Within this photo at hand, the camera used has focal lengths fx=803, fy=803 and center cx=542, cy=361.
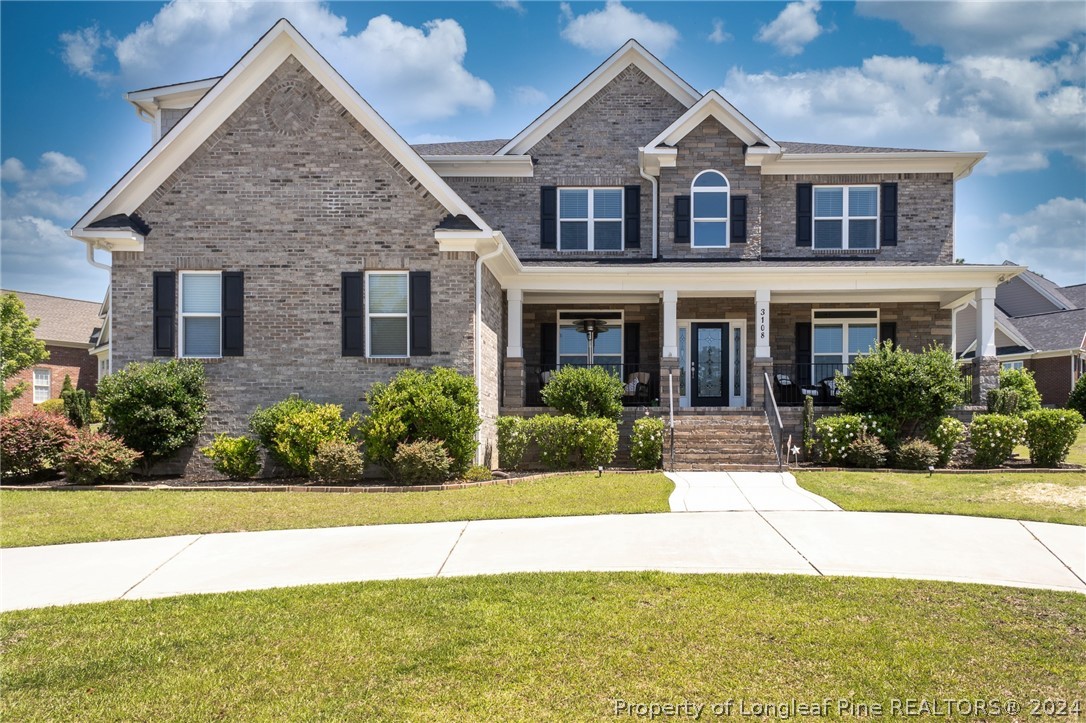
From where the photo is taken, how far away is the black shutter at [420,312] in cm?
1474

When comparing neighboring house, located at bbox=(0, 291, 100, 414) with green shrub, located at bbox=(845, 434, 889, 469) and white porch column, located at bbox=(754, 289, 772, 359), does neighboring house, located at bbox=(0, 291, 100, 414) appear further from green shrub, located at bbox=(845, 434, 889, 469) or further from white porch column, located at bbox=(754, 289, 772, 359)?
green shrub, located at bbox=(845, 434, 889, 469)

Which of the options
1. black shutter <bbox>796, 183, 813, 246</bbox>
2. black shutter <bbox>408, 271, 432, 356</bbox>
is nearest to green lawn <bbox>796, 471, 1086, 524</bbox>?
black shutter <bbox>408, 271, 432, 356</bbox>

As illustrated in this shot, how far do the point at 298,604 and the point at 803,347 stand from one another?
16542 mm

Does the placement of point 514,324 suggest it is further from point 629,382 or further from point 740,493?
point 740,493

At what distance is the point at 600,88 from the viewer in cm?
2008

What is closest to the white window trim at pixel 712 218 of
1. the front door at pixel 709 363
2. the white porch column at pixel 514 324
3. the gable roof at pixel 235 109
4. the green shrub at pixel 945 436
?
the front door at pixel 709 363

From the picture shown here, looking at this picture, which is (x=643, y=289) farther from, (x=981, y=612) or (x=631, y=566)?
(x=981, y=612)

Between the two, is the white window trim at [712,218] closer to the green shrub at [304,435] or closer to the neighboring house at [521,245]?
the neighboring house at [521,245]

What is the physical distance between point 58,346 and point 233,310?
2638 centimetres

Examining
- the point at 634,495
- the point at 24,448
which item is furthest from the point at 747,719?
the point at 24,448

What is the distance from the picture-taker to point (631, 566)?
7070mm

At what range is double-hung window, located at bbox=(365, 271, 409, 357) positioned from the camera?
1487cm

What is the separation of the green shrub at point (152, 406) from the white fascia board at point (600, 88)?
9.72m

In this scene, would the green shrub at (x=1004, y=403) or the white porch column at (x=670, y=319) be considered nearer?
the green shrub at (x=1004, y=403)
